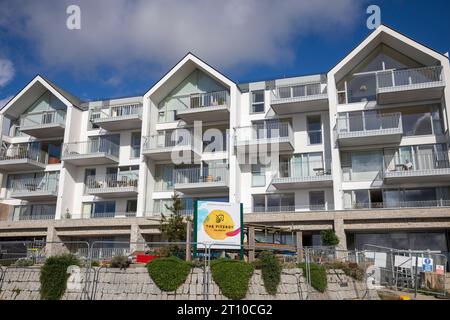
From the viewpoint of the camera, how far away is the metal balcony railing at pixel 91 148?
33.9 meters

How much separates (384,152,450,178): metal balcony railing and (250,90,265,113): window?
9.60 metres

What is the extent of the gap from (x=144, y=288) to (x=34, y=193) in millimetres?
Answer: 23152

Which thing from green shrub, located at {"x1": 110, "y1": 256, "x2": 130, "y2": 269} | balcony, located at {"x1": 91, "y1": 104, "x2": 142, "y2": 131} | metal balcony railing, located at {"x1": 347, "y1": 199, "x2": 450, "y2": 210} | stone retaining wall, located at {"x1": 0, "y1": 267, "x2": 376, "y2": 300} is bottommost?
stone retaining wall, located at {"x1": 0, "y1": 267, "x2": 376, "y2": 300}

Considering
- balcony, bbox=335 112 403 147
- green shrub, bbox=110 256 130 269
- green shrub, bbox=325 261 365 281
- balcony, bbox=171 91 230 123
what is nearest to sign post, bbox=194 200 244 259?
green shrub, bbox=110 256 130 269

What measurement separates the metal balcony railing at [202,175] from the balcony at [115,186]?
329 centimetres

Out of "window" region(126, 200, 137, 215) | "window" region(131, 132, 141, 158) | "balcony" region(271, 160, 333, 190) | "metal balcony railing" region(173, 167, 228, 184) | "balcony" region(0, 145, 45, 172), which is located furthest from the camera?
"balcony" region(0, 145, 45, 172)

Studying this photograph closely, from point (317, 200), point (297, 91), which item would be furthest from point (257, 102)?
point (317, 200)

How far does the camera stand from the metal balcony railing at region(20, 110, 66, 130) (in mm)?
36156

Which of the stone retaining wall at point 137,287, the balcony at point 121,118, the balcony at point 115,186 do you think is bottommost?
the stone retaining wall at point 137,287

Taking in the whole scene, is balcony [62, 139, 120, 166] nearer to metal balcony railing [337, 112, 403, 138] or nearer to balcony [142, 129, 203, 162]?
balcony [142, 129, 203, 162]

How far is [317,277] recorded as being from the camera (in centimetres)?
1546

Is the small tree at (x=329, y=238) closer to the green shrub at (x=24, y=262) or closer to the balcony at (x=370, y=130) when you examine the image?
the balcony at (x=370, y=130)

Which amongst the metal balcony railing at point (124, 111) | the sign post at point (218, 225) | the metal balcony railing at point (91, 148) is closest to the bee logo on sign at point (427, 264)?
the sign post at point (218, 225)
